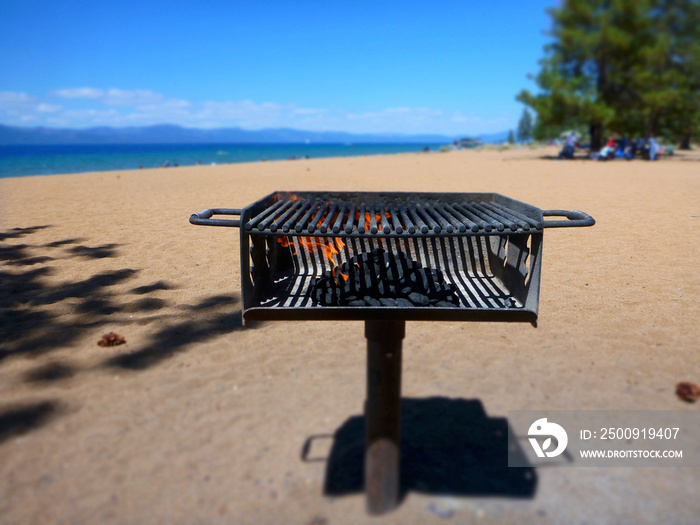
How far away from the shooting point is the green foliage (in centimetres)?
2236

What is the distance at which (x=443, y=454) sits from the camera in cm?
260

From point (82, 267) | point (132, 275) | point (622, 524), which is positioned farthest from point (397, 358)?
point (82, 267)

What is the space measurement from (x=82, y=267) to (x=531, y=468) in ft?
17.2

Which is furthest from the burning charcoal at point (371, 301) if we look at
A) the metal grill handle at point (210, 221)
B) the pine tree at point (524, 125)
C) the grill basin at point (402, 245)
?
the pine tree at point (524, 125)

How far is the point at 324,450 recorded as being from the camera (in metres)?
2.59

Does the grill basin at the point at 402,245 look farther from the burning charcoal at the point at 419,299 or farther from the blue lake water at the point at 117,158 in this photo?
the blue lake water at the point at 117,158

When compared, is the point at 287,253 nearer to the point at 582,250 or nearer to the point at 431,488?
the point at 431,488

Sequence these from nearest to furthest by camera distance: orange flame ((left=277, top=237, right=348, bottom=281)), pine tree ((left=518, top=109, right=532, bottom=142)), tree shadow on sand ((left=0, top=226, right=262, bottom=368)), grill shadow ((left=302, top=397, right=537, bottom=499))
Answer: grill shadow ((left=302, top=397, right=537, bottom=499)) < orange flame ((left=277, top=237, right=348, bottom=281)) < tree shadow on sand ((left=0, top=226, right=262, bottom=368)) < pine tree ((left=518, top=109, right=532, bottom=142))

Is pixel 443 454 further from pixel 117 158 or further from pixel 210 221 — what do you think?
pixel 117 158

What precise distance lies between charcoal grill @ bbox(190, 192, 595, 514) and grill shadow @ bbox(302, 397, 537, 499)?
0.87ft

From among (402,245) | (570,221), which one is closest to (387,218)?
(402,245)

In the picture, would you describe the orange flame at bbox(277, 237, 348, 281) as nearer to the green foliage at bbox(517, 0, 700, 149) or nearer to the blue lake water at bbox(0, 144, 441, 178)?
the green foliage at bbox(517, 0, 700, 149)

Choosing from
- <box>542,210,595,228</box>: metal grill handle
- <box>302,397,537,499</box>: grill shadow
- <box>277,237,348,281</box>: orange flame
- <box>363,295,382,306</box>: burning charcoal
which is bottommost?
<box>302,397,537,499</box>: grill shadow

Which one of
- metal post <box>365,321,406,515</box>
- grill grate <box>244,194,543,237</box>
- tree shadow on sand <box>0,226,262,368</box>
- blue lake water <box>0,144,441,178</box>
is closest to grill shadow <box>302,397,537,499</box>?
metal post <box>365,321,406,515</box>
